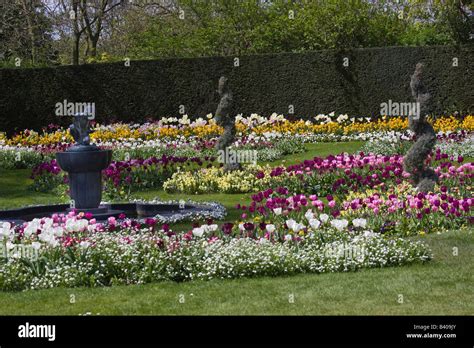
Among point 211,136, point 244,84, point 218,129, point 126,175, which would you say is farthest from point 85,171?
point 244,84

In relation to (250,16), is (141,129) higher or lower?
lower

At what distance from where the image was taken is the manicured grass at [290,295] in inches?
256

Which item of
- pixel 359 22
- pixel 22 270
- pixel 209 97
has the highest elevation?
pixel 359 22

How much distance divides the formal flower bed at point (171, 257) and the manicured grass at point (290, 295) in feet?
0.67

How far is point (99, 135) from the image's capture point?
→ 2202cm

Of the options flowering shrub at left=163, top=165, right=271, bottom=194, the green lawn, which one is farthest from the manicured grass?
flowering shrub at left=163, top=165, right=271, bottom=194

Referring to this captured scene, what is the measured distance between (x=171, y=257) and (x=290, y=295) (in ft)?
5.56

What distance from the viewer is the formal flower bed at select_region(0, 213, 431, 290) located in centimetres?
783

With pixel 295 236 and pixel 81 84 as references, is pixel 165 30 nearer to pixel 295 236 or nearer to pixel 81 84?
pixel 81 84

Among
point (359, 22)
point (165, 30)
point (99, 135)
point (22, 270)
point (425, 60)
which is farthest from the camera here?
point (165, 30)

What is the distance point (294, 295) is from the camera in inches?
273
